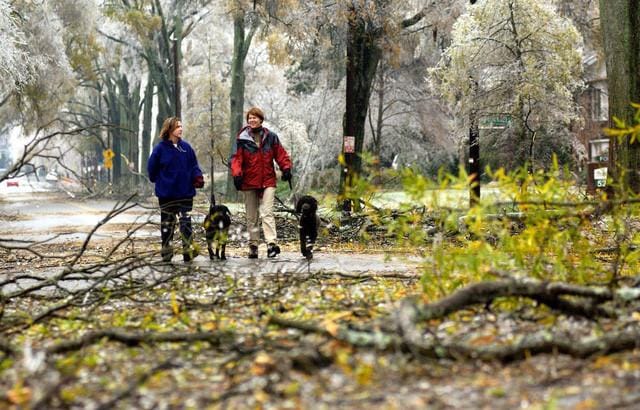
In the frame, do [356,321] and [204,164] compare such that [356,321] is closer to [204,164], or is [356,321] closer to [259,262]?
[259,262]

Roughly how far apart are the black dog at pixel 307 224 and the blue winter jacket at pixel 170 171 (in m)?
1.37

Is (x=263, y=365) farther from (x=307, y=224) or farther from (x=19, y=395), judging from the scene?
(x=307, y=224)

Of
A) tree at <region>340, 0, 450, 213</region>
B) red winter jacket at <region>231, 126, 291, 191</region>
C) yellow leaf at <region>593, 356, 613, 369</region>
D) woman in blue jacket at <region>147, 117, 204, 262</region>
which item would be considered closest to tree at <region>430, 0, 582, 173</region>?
tree at <region>340, 0, 450, 213</region>

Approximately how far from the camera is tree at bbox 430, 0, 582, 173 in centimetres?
2473

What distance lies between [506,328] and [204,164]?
5085cm

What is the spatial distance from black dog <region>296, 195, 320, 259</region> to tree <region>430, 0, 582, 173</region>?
12.3 meters

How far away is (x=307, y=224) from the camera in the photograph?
41.2 feet

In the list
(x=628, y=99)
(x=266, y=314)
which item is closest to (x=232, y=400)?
(x=266, y=314)

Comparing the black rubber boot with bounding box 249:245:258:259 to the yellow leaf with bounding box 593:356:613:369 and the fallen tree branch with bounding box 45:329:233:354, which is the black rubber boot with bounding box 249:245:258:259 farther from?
the yellow leaf with bounding box 593:356:613:369

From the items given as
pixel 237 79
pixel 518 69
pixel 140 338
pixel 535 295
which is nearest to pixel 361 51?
pixel 518 69

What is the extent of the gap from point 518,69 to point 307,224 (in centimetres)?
1354

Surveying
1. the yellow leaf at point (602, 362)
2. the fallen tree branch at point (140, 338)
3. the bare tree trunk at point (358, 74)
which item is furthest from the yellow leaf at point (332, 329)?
the bare tree trunk at point (358, 74)

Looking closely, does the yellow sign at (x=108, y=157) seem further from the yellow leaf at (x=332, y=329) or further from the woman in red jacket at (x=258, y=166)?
the yellow leaf at (x=332, y=329)

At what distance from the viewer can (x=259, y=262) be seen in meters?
12.2
